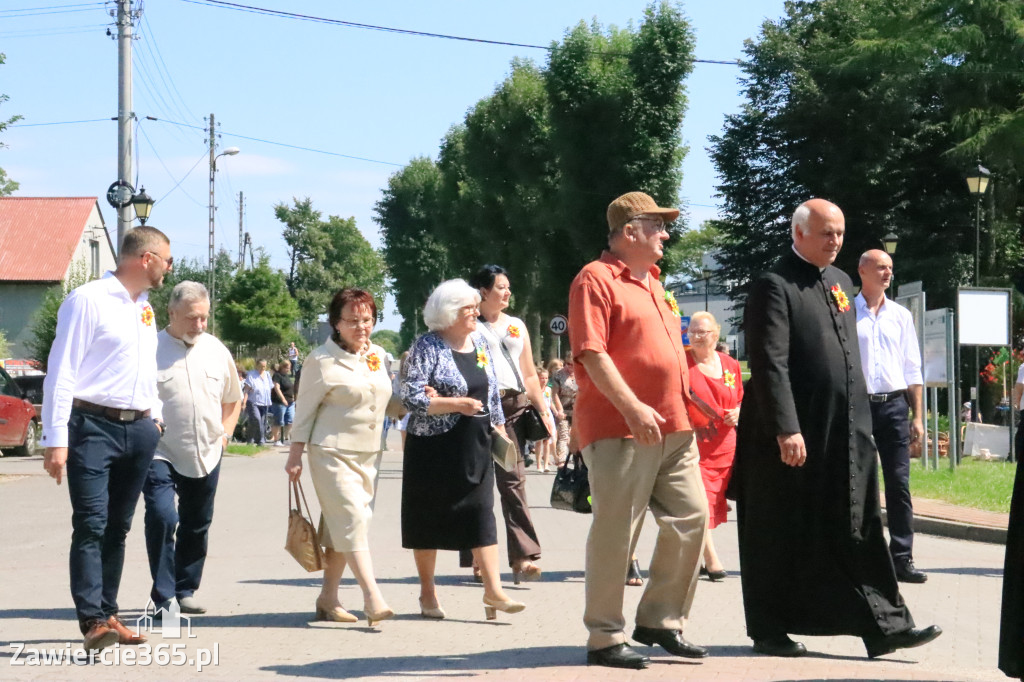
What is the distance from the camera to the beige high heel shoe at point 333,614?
7789 mm

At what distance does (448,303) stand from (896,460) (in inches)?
145

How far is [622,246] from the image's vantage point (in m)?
6.47

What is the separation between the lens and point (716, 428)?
912 cm

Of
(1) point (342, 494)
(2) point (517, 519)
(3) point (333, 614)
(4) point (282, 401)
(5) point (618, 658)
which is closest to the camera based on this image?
(5) point (618, 658)

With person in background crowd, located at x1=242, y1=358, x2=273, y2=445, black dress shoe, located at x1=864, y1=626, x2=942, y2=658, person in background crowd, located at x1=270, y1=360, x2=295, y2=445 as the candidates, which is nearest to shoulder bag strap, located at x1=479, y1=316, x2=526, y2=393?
black dress shoe, located at x1=864, y1=626, x2=942, y2=658

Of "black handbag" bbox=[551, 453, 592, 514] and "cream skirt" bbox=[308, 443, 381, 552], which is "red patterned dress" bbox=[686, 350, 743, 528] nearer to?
"black handbag" bbox=[551, 453, 592, 514]

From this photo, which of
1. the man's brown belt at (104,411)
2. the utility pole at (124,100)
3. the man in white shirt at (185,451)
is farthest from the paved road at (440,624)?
the utility pole at (124,100)

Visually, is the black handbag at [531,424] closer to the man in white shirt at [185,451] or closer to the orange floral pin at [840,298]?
the man in white shirt at [185,451]

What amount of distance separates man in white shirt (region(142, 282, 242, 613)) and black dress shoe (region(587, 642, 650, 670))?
2.65 m

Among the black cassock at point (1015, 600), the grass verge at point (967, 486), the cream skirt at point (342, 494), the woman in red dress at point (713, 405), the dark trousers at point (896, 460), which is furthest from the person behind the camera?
the grass verge at point (967, 486)

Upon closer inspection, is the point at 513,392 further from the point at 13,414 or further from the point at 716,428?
the point at 13,414

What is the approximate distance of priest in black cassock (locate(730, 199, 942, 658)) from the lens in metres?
6.33

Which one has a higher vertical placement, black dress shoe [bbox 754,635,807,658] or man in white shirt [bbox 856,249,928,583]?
man in white shirt [bbox 856,249,928,583]

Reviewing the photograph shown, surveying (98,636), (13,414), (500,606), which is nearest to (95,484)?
(98,636)
